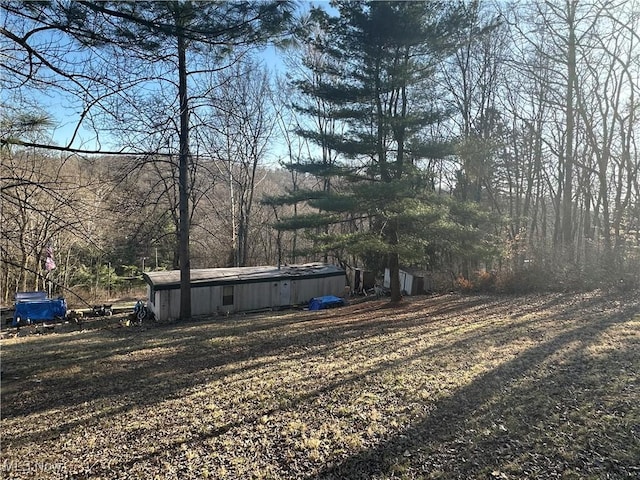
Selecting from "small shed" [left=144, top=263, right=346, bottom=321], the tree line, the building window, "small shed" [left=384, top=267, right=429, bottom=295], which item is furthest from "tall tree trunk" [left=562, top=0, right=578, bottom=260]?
the building window

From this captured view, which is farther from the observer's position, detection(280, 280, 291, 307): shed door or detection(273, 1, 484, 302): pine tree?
detection(280, 280, 291, 307): shed door

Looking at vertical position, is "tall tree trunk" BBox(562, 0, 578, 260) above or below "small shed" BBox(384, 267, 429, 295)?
above

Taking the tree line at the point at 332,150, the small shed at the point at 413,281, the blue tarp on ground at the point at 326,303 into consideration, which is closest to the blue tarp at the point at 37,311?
the tree line at the point at 332,150

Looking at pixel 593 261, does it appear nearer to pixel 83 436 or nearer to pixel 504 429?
pixel 504 429

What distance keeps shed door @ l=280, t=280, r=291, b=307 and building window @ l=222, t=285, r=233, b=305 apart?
216 centimetres

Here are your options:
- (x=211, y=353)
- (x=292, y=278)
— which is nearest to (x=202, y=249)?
(x=292, y=278)

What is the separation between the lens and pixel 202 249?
83.6 ft

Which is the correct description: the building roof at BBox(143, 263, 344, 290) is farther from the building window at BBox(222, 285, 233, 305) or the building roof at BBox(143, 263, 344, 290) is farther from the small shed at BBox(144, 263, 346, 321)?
the building window at BBox(222, 285, 233, 305)

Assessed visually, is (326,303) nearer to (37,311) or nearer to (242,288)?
(242,288)

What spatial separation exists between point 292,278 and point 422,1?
10.8m

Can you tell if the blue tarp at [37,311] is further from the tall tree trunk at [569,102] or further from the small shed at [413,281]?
the tall tree trunk at [569,102]

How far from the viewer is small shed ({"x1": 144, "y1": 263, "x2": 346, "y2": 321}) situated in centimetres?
1359

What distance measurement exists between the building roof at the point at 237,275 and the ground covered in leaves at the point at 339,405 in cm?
560

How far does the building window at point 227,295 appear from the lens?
1473 centimetres
